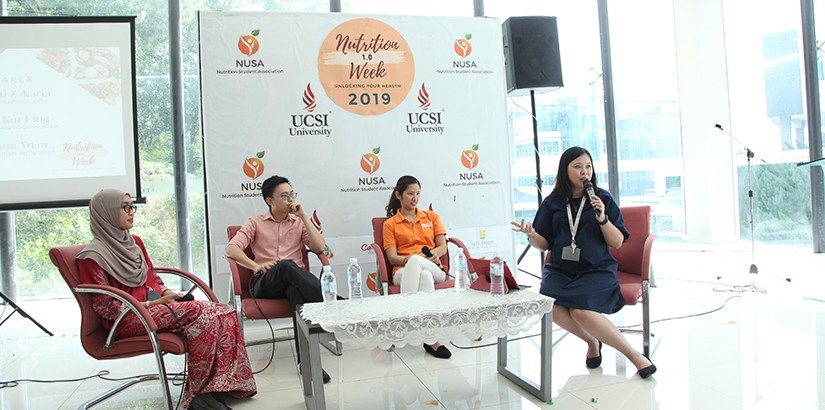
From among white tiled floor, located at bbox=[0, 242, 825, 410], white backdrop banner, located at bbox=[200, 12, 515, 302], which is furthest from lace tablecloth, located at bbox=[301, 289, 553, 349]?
white backdrop banner, located at bbox=[200, 12, 515, 302]

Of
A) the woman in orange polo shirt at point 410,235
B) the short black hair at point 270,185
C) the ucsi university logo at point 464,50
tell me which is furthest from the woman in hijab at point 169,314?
the ucsi university logo at point 464,50

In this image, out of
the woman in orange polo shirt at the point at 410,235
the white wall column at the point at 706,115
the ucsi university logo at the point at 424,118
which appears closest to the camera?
the woman in orange polo shirt at the point at 410,235

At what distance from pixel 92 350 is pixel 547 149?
531cm

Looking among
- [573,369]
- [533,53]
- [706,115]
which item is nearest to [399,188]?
[573,369]

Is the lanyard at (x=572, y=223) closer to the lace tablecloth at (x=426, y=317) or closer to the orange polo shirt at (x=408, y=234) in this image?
the lace tablecloth at (x=426, y=317)

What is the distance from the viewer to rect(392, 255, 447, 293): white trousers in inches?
131

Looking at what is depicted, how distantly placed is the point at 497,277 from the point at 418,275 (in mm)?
878

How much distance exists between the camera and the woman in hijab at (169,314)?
2.45 metres

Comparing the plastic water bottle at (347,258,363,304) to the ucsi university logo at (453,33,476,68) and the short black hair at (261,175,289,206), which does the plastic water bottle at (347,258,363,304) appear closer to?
the short black hair at (261,175,289,206)

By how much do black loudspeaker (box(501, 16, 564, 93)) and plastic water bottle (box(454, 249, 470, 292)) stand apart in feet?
7.43

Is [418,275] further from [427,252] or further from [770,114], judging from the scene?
[770,114]

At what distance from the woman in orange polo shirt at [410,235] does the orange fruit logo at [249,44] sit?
1505mm

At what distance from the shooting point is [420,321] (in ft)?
7.36

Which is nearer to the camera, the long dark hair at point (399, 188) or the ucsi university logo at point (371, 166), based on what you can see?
the long dark hair at point (399, 188)
